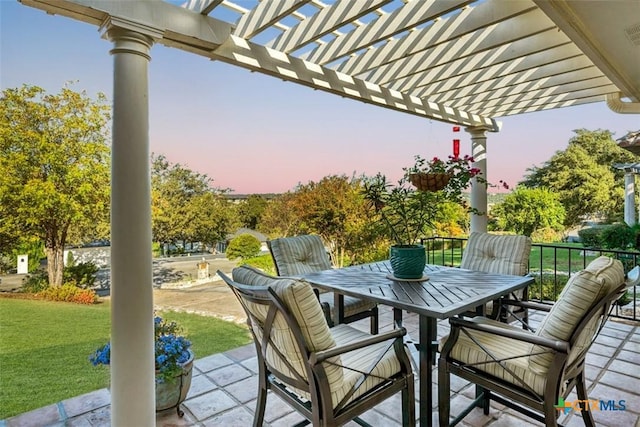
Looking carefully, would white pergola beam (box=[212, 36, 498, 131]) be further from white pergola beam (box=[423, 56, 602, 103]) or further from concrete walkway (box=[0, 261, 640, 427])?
concrete walkway (box=[0, 261, 640, 427])

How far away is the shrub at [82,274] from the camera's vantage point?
4.87 m

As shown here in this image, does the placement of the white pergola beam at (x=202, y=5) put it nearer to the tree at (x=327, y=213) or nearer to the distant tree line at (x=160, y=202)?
the distant tree line at (x=160, y=202)

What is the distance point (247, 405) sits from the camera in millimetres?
2361

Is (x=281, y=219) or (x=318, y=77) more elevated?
(x=318, y=77)

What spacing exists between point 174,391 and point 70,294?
3472 mm

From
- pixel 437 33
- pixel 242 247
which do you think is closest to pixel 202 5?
pixel 437 33

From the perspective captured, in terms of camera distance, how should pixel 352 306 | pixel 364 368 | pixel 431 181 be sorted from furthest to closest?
pixel 352 306 < pixel 431 181 < pixel 364 368

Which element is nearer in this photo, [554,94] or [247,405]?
[247,405]

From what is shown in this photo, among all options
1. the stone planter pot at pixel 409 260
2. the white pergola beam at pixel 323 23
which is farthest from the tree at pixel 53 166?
the stone planter pot at pixel 409 260

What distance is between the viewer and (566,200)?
1356 centimetres

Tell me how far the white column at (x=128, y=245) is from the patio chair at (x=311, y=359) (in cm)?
58

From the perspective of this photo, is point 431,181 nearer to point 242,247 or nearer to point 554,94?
point 554,94

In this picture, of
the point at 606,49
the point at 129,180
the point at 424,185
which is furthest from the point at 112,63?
the point at 606,49

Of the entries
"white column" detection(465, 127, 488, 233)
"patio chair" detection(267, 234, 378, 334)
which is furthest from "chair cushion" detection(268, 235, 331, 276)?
"white column" detection(465, 127, 488, 233)
